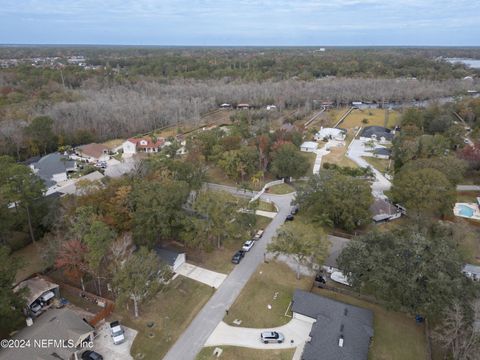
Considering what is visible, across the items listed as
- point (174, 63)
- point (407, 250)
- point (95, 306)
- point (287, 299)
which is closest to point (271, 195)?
point (287, 299)

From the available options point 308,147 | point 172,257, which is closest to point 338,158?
point 308,147

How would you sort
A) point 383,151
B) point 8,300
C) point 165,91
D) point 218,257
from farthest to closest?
point 165,91 → point 383,151 → point 218,257 → point 8,300

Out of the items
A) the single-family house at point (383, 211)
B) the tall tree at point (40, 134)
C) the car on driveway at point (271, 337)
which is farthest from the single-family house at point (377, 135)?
the tall tree at point (40, 134)

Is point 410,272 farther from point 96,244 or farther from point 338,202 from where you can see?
point 96,244

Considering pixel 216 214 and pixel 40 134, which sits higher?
pixel 40 134

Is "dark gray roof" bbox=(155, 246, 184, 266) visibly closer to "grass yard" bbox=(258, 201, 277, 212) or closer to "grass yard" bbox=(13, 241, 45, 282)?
"grass yard" bbox=(13, 241, 45, 282)

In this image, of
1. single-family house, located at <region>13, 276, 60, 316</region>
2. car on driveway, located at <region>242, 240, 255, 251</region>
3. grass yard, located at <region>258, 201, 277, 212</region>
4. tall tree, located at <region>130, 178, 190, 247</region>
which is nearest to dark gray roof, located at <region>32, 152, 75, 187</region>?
single-family house, located at <region>13, 276, 60, 316</region>

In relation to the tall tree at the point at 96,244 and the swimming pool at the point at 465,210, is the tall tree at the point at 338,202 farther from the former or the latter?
the tall tree at the point at 96,244
